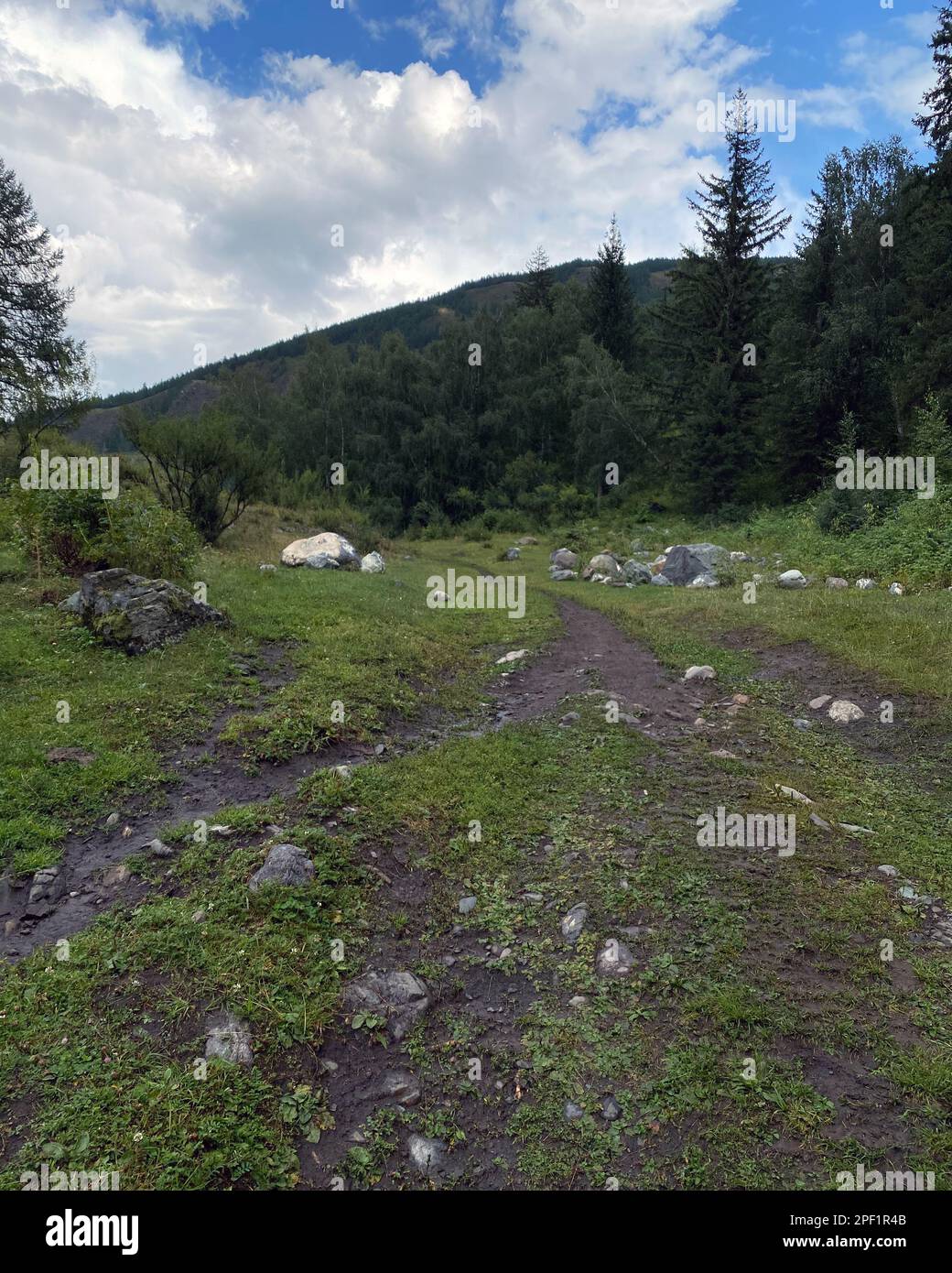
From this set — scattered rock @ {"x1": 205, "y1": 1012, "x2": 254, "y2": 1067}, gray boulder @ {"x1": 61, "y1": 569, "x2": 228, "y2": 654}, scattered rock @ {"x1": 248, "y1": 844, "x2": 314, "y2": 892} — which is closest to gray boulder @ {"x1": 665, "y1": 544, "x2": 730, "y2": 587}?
gray boulder @ {"x1": 61, "y1": 569, "x2": 228, "y2": 654}

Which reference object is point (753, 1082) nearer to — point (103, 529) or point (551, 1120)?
point (551, 1120)

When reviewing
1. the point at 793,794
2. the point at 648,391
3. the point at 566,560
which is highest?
the point at 648,391

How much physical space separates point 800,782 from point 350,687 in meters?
6.53

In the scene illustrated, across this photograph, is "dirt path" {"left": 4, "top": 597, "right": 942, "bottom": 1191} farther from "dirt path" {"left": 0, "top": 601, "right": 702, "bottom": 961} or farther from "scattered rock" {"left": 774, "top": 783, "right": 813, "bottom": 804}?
"scattered rock" {"left": 774, "top": 783, "right": 813, "bottom": 804}

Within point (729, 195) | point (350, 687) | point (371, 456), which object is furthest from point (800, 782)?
point (371, 456)

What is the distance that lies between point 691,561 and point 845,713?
13.6 m

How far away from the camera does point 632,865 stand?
5977 millimetres

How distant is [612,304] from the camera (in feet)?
175

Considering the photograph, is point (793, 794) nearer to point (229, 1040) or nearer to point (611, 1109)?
point (611, 1109)

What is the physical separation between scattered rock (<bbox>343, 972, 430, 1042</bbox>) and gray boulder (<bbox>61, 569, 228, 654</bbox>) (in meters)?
8.12

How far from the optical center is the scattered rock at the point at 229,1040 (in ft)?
13.0

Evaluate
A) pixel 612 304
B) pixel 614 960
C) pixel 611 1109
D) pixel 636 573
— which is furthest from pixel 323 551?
pixel 612 304

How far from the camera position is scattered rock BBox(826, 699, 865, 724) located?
9.41 meters
